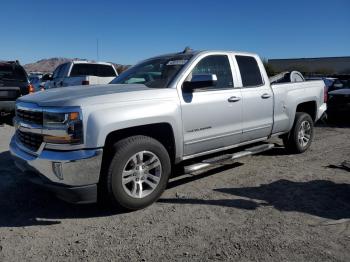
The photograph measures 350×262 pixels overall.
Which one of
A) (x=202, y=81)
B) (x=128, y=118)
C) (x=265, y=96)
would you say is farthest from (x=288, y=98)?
(x=128, y=118)

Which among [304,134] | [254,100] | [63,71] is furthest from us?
[63,71]

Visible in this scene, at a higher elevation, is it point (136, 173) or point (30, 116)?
point (30, 116)

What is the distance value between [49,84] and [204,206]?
10.9m

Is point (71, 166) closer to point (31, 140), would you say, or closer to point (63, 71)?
point (31, 140)

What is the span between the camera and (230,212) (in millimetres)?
4367

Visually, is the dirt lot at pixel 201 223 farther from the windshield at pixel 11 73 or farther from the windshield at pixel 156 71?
the windshield at pixel 11 73

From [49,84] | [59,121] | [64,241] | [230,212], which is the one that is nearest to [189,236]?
[230,212]

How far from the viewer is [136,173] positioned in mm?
4379

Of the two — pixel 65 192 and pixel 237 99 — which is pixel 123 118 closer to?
pixel 65 192

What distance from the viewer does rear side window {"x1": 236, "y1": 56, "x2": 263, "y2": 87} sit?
5.89 metres

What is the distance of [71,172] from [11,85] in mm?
7777

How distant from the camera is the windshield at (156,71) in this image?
502cm

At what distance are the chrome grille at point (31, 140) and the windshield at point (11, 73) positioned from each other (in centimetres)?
694

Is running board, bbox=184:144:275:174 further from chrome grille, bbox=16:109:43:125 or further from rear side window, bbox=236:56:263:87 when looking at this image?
chrome grille, bbox=16:109:43:125
